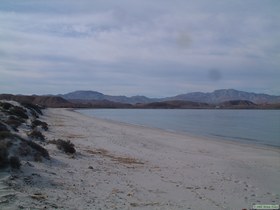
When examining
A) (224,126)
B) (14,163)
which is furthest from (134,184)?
(224,126)

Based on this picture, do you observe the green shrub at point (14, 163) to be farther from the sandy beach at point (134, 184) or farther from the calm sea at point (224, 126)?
the calm sea at point (224, 126)

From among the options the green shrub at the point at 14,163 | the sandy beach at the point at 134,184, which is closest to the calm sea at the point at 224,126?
the sandy beach at the point at 134,184

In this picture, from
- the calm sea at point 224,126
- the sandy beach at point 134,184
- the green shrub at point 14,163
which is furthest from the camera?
the calm sea at point 224,126

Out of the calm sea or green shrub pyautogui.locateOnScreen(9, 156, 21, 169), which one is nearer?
green shrub pyautogui.locateOnScreen(9, 156, 21, 169)

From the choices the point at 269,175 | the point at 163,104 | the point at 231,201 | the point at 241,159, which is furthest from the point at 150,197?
the point at 163,104

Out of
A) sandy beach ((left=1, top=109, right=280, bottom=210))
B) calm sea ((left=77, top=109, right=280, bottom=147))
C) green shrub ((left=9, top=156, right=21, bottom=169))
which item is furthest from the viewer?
calm sea ((left=77, top=109, right=280, bottom=147))

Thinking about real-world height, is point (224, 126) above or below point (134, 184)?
below

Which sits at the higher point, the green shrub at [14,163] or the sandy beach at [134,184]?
the green shrub at [14,163]

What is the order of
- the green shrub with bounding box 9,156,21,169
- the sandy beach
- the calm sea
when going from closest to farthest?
the sandy beach < the green shrub with bounding box 9,156,21,169 < the calm sea

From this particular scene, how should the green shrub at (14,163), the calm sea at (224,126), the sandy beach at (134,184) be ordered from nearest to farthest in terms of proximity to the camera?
the sandy beach at (134,184) < the green shrub at (14,163) < the calm sea at (224,126)

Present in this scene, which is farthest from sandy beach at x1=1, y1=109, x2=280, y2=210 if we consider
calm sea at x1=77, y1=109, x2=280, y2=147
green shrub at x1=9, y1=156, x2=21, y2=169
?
calm sea at x1=77, y1=109, x2=280, y2=147

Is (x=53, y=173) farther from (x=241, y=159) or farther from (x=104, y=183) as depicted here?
(x=241, y=159)

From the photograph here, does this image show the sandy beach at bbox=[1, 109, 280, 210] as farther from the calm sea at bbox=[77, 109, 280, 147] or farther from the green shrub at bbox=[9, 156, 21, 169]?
the calm sea at bbox=[77, 109, 280, 147]

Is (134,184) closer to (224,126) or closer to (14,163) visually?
Answer: (14,163)
